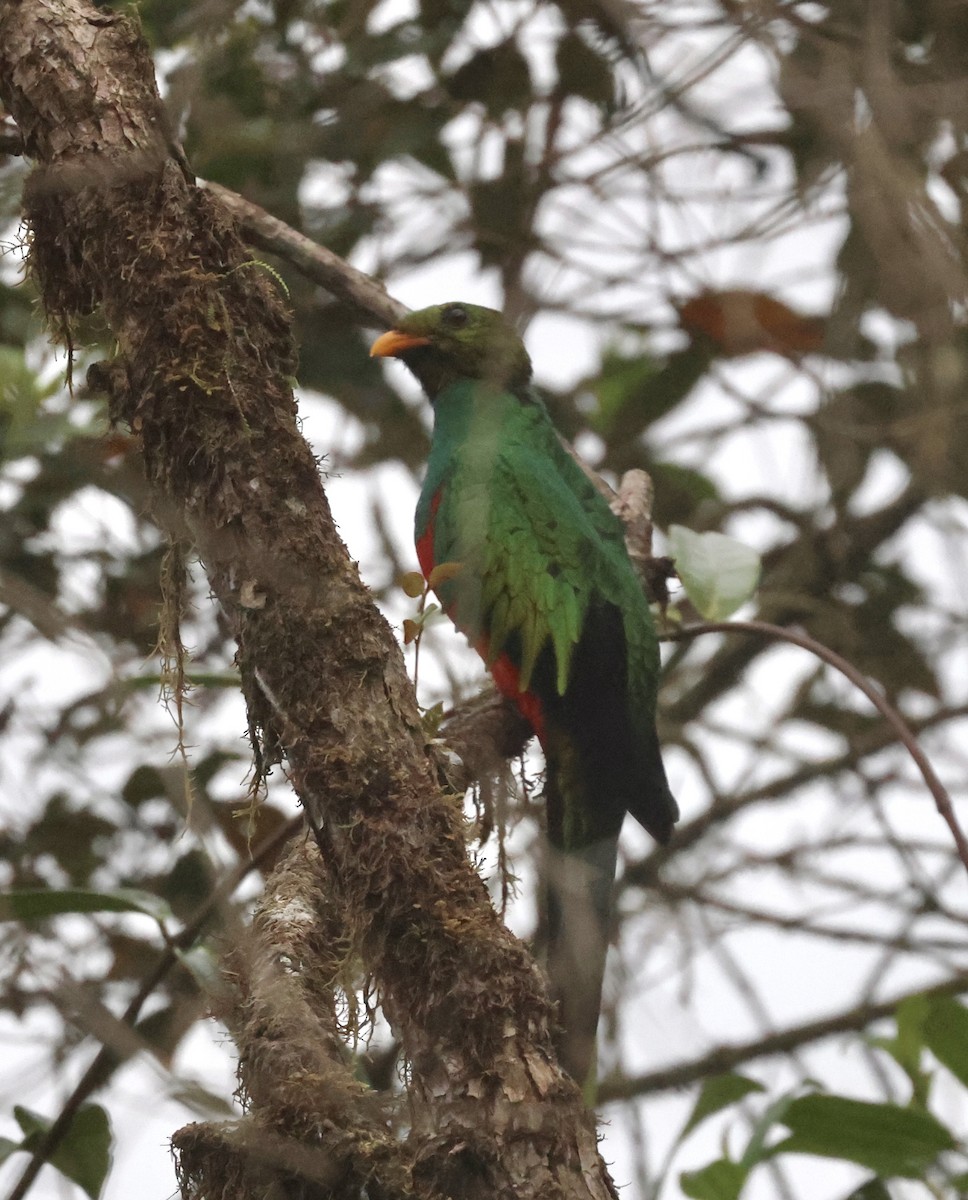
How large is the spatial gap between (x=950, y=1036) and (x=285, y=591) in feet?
5.97

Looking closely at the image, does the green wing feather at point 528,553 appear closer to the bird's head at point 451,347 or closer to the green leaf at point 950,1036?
the bird's head at point 451,347

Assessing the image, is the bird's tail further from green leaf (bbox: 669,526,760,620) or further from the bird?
green leaf (bbox: 669,526,760,620)

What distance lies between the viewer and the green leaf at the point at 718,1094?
305 cm

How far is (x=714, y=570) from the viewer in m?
3.37

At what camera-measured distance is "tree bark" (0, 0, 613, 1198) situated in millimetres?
1817

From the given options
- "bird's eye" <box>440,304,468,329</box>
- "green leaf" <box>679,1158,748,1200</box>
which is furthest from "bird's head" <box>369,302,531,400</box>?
"green leaf" <box>679,1158,748,1200</box>

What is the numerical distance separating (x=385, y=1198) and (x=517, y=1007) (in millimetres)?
269

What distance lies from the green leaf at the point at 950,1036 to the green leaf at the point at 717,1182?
0.47 meters

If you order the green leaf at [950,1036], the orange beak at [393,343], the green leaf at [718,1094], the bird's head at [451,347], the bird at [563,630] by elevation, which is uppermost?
the bird's head at [451,347]

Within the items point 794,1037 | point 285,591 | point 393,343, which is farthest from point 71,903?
point 794,1037

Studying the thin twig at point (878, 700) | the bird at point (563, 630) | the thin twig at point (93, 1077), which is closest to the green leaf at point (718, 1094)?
the bird at point (563, 630)

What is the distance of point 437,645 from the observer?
3678 millimetres

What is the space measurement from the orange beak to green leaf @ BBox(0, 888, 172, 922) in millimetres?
1741

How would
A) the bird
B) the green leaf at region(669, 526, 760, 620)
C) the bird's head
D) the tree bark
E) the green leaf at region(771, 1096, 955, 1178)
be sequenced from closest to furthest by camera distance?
the tree bark
the green leaf at region(771, 1096, 955, 1178)
the green leaf at region(669, 526, 760, 620)
the bird
the bird's head
